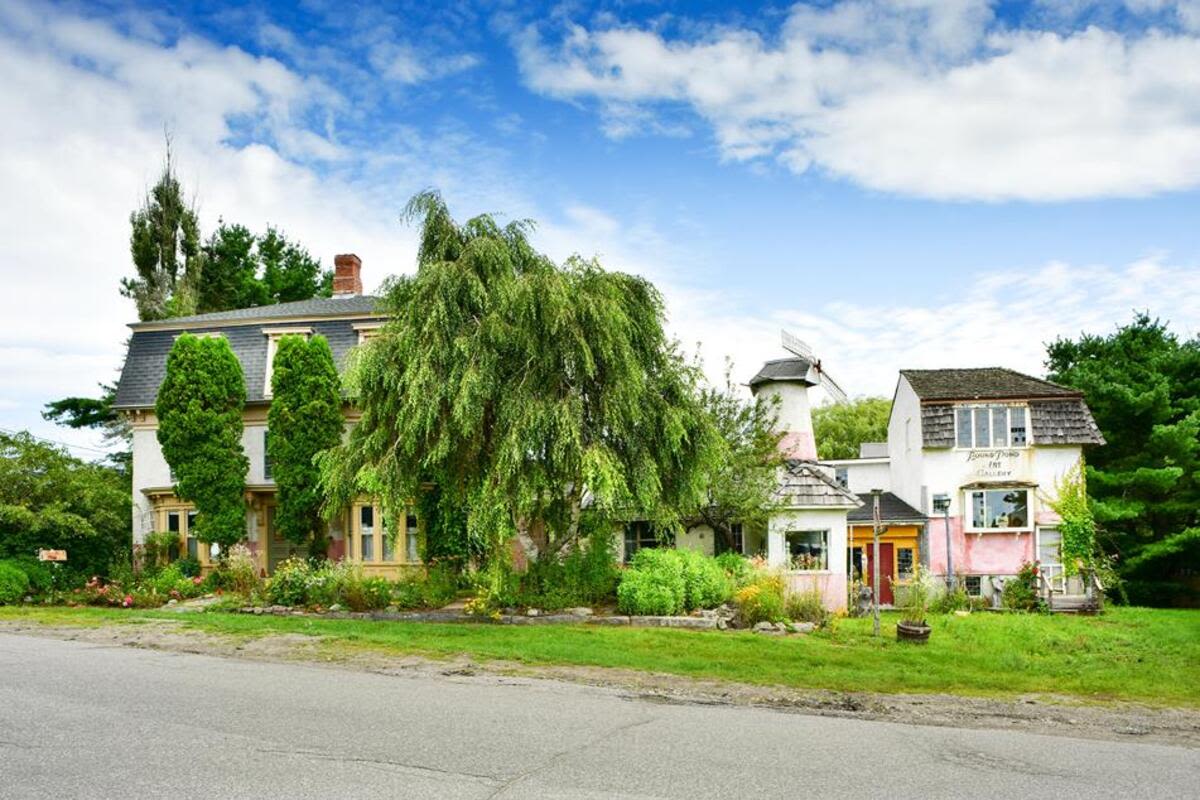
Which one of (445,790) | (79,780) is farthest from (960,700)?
(79,780)

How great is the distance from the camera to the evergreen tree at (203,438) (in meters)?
24.0

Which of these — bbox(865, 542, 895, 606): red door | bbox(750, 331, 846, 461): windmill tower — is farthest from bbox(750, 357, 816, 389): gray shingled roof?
bbox(865, 542, 895, 606): red door

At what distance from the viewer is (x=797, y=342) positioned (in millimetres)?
30203

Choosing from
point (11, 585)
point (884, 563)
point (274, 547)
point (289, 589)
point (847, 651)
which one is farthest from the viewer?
point (884, 563)

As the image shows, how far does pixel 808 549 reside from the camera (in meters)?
23.4

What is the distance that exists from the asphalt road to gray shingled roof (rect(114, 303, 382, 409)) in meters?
16.1

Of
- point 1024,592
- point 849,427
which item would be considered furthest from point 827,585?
point 849,427

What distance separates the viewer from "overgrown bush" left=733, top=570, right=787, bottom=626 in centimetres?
1862

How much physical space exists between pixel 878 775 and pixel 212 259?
4466 centimetres

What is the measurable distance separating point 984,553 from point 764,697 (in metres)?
19.4

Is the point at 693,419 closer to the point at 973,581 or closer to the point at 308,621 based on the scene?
the point at 308,621

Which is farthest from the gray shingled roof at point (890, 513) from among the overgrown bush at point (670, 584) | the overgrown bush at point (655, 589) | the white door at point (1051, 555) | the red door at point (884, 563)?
the overgrown bush at point (655, 589)

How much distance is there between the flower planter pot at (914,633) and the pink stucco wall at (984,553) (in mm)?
11827

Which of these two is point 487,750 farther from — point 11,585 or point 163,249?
point 163,249
